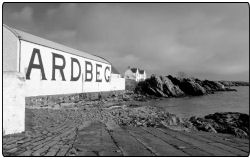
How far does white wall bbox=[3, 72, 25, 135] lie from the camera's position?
6586 millimetres

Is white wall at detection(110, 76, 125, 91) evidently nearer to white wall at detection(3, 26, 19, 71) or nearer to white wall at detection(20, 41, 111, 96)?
white wall at detection(20, 41, 111, 96)

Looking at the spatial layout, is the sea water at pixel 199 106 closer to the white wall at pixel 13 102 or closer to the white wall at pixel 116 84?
the white wall at pixel 116 84

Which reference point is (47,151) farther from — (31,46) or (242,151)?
(31,46)

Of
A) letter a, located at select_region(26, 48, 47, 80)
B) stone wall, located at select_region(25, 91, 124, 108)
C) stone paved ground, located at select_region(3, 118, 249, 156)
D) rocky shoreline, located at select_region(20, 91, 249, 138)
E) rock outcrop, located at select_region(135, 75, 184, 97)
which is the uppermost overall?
letter a, located at select_region(26, 48, 47, 80)

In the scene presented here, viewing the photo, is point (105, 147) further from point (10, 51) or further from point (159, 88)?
point (159, 88)

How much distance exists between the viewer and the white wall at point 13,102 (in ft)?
21.6

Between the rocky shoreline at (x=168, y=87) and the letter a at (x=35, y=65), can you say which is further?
the rocky shoreline at (x=168, y=87)

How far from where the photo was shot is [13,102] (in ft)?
22.2


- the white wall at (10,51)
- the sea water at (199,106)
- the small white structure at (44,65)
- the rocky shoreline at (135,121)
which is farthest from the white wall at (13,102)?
the sea water at (199,106)

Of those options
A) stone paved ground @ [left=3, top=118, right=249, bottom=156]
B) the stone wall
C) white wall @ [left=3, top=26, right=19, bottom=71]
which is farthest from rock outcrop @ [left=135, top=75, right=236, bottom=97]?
stone paved ground @ [left=3, top=118, right=249, bottom=156]

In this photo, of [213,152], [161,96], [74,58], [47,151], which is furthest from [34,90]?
[161,96]

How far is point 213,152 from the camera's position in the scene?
18.1 ft

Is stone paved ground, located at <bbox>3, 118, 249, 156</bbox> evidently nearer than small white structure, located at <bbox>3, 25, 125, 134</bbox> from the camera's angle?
Yes

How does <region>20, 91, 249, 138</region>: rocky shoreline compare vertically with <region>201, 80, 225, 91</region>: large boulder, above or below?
below
